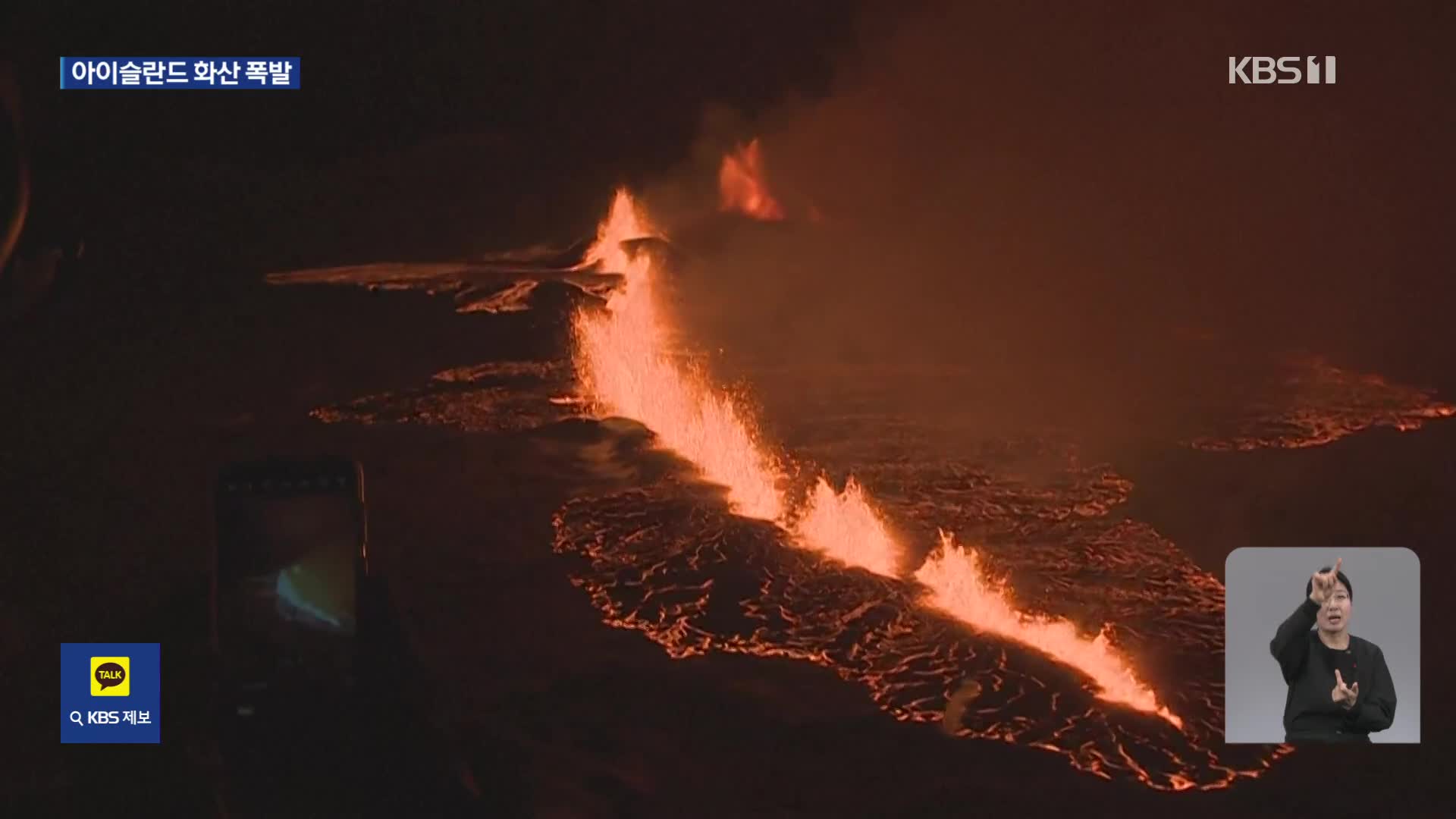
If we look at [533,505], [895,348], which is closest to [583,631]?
[533,505]

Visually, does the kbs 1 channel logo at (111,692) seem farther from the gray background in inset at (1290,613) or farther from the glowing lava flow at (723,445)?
the gray background in inset at (1290,613)

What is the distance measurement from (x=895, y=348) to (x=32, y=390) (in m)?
1.19

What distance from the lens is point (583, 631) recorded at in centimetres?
174

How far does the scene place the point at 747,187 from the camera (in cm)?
176

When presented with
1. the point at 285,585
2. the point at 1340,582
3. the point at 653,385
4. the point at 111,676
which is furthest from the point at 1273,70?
the point at 111,676

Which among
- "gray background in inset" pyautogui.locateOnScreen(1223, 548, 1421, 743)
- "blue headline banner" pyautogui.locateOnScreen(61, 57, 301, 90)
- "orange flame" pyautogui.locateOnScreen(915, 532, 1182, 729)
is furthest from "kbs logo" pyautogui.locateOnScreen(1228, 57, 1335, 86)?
"blue headline banner" pyautogui.locateOnScreen(61, 57, 301, 90)

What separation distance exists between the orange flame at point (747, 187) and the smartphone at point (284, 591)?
663 millimetres

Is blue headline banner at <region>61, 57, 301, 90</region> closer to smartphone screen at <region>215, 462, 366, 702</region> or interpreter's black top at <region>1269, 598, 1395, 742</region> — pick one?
smartphone screen at <region>215, 462, 366, 702</region>

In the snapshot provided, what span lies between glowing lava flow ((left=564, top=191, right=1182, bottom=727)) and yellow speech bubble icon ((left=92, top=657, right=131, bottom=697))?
0.74m

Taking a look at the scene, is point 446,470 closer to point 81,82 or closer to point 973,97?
point 81,82

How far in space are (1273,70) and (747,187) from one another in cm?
75

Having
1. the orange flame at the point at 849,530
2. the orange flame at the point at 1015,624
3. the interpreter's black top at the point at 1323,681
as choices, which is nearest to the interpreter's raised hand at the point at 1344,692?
the interpreter's black top at the point at 1323,681

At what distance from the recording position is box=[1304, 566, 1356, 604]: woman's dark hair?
5.63ft

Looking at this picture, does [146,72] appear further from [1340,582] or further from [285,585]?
[1340,582]
